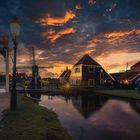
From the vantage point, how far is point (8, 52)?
1758cm

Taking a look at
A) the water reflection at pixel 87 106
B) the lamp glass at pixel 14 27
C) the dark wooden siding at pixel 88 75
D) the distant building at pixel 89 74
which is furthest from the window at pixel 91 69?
the lamp glass at pixel 14 27

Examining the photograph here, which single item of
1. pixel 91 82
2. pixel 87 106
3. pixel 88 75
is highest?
pixel 88 75

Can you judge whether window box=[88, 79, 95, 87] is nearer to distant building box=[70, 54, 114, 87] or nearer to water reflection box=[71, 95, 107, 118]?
distant building box=[70, 54, 114, 87]

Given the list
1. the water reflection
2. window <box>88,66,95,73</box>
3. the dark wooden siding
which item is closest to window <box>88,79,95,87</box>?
the dark wooden siding

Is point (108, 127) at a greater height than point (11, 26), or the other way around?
point (11, 26)

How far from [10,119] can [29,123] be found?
2.87ft

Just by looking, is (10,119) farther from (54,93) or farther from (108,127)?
(54,93)

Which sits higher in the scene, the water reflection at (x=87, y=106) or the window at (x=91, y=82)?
the window at (x=91, y=82)

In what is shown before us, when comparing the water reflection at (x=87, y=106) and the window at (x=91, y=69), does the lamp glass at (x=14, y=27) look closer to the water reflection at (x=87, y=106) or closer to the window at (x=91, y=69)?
the water reflection at (x=87, y=106)

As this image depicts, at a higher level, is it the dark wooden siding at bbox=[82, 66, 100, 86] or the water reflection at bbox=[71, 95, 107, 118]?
the dark wooden siding at bbox=[82, 66, 100, 86]

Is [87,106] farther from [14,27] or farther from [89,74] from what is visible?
[89,74]

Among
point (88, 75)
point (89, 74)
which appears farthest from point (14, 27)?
point (89, 74)

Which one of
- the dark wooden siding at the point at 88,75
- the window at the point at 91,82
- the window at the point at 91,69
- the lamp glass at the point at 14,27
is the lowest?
the window at the point at 91,82

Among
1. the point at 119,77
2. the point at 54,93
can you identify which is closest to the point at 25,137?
the point at 54,93
